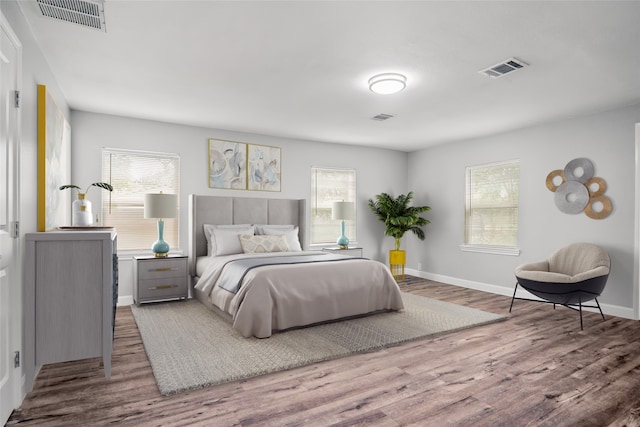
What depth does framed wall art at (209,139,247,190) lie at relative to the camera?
5.53 m

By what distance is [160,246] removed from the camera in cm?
481

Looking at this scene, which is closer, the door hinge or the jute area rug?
the door hinge

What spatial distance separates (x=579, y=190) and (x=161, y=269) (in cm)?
535

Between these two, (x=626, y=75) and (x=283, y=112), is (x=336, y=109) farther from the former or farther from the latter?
(x=626, y=75)

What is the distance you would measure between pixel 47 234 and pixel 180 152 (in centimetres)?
303

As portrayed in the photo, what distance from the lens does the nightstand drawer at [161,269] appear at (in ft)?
15.2

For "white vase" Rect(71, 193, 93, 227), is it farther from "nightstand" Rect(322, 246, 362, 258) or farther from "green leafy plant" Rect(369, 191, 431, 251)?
"green leafy plant" Rect(369, 191, 431, 251)

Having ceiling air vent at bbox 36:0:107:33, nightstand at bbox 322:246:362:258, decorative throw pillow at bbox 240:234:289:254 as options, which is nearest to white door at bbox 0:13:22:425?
ceiling air vent at bbox 36:0:107:33

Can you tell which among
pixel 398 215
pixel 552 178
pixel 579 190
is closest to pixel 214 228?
pixel 398 215

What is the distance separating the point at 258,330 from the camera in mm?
3428

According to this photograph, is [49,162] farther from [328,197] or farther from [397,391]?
[328,197]

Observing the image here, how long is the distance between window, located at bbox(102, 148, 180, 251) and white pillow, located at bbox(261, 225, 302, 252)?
1.27 m

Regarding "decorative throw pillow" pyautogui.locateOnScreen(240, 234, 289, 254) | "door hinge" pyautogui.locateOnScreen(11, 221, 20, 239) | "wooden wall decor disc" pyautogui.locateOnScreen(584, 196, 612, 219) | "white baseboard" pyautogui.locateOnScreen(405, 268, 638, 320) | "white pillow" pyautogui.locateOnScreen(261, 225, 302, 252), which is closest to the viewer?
"door hinge" pyautogui.locateOnScreen(11, 221, 20, 239)

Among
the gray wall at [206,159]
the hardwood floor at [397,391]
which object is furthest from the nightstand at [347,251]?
the hardwood floor at [397,391]
